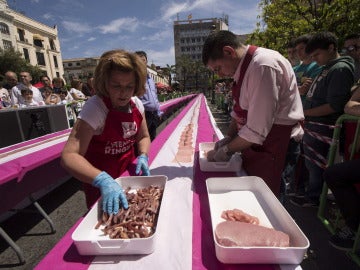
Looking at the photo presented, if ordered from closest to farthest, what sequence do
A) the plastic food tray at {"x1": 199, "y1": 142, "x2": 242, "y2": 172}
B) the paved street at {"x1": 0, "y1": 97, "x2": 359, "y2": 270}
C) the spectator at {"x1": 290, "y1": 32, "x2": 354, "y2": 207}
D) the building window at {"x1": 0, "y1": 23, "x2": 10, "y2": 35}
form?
the plastic food tray at {"x1": 199, "y1": 142, "x2": 242, "y2": 172}, the paved street at {"x1": 0, "y1": 97, "x2": 359, "y2": 270}, the spectator at {"x1": 290, "y1": 32, "x2": 354, "y2": 207}, the building window at {"x1": 0, "y1": 23, "x2": 10, "y2": 35}

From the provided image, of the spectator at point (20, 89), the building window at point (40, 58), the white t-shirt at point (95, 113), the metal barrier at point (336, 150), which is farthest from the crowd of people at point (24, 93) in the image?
the building window at point (40, 58)

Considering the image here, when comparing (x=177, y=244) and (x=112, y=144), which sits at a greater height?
(x=112, y=144)

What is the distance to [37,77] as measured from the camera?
3572 cm

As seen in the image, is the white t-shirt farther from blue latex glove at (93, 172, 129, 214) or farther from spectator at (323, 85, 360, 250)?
spectator at (323, 85, 360, 250)

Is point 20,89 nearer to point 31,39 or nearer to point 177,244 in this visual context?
point 177,244

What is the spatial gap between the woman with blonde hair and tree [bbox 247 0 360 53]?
30.6ft

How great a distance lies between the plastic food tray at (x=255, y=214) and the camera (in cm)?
82

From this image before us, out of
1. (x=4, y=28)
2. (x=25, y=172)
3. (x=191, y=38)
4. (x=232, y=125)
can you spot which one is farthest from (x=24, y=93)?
(x=191, y=38)

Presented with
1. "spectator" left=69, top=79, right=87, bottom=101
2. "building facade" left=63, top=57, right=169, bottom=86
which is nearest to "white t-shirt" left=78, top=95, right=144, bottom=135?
"spectator" left=69, top=79, right=87, bottom=101

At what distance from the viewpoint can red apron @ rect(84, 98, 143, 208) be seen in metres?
1.65

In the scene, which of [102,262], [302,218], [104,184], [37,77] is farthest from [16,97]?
[37,77]

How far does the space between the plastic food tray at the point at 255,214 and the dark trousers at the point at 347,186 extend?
1146 mm

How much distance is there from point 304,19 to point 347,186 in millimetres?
10243

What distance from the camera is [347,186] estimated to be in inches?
78.3
